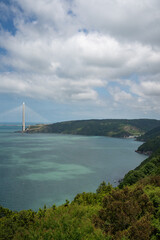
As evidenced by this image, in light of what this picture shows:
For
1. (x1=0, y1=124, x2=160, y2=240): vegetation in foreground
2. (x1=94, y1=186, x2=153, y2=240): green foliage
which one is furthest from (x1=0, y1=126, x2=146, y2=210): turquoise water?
(x1=94, y1=186, x2=153, y2=240): green foliage

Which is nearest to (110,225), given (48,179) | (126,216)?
(126,216)

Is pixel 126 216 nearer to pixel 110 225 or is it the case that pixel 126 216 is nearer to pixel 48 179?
pixel 110 225

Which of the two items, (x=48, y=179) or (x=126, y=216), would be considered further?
(x=48, y=179)

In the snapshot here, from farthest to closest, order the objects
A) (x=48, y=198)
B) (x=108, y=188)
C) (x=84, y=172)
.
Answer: (x=84, y=172)
(x=48, y=198)
(x=108, y=188)

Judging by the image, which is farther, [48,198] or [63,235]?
[48,198]

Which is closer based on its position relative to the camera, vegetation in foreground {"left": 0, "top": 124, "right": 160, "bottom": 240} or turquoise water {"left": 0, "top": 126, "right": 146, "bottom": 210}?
vegetation in foreground {"left": 0, "top": 124, "right": 160, "bottom": 240}

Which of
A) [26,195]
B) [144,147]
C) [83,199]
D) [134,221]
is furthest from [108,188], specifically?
[144,147]

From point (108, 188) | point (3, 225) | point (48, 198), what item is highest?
point (3, 225)

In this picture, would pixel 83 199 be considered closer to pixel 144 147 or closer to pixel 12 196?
pixel 12 196

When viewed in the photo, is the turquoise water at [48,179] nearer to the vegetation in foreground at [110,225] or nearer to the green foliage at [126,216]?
the vegetation in foreground at [110,225]

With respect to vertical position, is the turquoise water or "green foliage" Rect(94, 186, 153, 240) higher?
"green foliage" Rect(94, 186, 153, 240)

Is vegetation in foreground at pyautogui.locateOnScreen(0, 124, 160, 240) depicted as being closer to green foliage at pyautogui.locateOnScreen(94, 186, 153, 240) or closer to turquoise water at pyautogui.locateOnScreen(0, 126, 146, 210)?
green foliage at pyautogui.locateOnScreen(94, 186, 153, 240)
